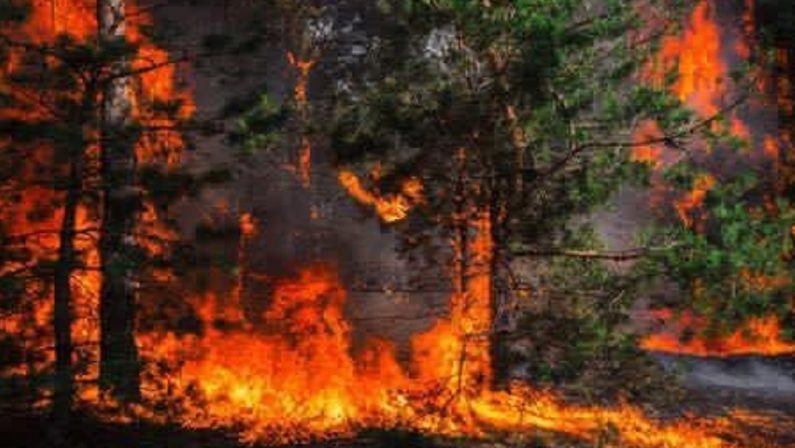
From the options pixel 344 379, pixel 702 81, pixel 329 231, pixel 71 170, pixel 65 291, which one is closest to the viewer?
pixel 71 170

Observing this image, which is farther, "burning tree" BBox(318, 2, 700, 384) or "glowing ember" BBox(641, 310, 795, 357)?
"glowing ember" BBox(641, 310, 795, 357)

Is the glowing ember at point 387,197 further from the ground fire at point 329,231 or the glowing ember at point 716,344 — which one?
the glowing ember at point 716,344

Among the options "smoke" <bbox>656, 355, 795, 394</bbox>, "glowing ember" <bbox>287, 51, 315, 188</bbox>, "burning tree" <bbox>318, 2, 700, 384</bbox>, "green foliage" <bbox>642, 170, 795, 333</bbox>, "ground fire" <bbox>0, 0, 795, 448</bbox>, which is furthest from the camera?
"smoke" <bbox>656, 355, 795, 394</bbox>

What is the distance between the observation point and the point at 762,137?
79.5 feet

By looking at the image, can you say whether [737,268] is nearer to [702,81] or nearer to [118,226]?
[118,226]

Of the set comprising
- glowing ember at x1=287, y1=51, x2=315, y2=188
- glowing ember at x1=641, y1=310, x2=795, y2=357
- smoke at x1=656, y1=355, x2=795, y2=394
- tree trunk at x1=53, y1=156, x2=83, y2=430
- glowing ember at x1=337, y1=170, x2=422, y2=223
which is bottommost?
smoke at x1=656, y1=355, x2=795, y2=394

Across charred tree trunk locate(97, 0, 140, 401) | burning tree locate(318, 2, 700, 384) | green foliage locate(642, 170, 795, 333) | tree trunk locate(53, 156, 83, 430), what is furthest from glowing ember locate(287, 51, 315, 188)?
green foliage locate(642, 170, 795, 333)

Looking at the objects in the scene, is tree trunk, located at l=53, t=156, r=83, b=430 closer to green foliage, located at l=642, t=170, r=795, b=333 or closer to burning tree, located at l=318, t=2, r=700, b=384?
burning tree, located at l=318, t=2, r=700, b=384

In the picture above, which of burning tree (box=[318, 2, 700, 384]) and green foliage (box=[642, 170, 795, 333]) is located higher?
burning tree (box=[318, 2, 700, 384])

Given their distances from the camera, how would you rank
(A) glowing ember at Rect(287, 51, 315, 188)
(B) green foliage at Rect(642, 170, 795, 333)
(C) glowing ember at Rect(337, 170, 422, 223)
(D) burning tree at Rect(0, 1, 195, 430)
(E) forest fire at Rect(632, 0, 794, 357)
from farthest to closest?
(E) forest fire at Rect(632, 0, 794, 357) < (A) glowing ember at Rect(287, 51, 315, 188) < (C) glowing ember at Rect(337, 170, 422, 223) < (B) green foliage at Rect(642, 170, 795, 333) < (D) burning tree at Rect(0, 1, 195, 430)

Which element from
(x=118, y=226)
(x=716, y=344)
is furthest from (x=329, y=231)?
(x=716, y=344)

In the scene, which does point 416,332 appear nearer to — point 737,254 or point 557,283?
point 557,283

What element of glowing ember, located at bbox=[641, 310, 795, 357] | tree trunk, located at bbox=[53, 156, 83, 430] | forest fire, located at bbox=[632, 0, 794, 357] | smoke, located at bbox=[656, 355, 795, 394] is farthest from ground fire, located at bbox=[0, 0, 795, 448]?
forest fire, located at bbox=[632, 0, 794, 357]

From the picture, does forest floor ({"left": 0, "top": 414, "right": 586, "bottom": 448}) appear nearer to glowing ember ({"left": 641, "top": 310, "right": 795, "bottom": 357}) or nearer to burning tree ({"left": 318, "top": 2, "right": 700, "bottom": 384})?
burning tree ({"left": 318, "top": 2, "right": 700, "bottom": 384})
